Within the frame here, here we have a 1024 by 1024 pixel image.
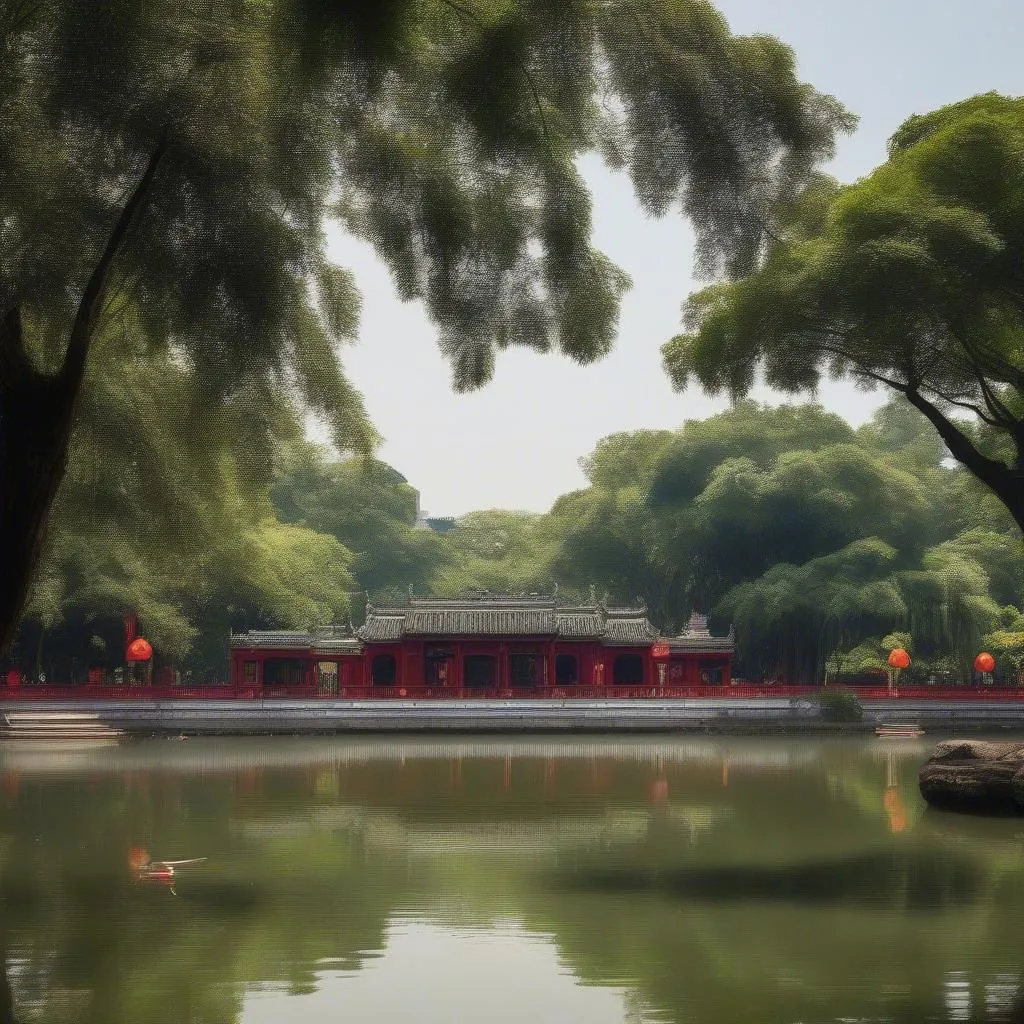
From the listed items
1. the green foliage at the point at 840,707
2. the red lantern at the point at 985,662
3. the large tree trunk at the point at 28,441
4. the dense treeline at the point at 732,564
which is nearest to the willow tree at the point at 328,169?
the large tree trunk at the point at 28,441

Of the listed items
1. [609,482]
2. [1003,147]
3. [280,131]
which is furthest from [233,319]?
[609,482]

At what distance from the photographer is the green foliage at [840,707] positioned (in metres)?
36.8

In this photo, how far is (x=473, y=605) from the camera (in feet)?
138

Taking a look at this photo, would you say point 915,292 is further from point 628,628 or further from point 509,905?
point 628,628

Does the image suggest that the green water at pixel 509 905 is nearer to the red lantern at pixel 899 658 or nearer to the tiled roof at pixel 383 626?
the red lantern at pixel 899 658

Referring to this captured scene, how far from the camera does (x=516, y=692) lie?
38.4 meters

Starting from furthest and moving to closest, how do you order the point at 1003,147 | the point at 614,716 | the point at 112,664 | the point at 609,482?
the point at 609,482 < the point at 112,664 < the point at 614,716 < the point at 1003,147

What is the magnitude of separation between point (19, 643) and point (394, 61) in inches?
1288

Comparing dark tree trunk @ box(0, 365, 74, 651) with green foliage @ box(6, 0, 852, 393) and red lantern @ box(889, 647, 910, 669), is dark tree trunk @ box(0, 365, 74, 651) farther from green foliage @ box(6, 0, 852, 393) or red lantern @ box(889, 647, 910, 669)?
red lantern @ box(889, 647, 910, 669)

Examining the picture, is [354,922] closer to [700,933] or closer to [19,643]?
[700,933]

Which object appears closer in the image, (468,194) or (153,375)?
(468,194)

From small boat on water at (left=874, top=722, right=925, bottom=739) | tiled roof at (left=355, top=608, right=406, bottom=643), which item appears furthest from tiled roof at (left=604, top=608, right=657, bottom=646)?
small boat on water at (left=874, top=722, right=925, bottom=739)

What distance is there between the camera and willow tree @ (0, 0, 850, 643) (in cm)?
884

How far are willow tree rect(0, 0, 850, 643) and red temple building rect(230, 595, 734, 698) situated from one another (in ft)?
97.9
